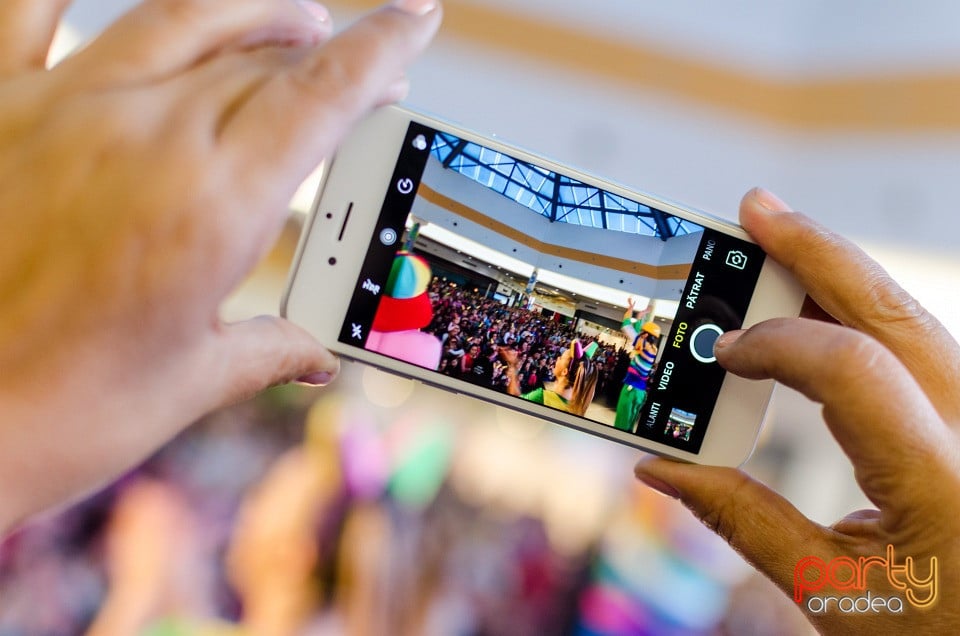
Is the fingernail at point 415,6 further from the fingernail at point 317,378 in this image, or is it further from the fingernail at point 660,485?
→ the fingernail at point 660,485

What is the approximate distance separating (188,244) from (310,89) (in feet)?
0.34

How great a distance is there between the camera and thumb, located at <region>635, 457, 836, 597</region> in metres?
0.48

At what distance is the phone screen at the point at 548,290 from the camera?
0.53 meters

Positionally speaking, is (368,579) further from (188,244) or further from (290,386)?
(188,244)

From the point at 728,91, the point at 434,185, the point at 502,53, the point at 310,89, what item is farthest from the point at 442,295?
the point at 728,91

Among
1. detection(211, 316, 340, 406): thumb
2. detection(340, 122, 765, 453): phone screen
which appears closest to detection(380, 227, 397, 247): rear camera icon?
detection(340, 122, 765, 453): phone screen

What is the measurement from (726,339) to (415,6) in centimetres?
34

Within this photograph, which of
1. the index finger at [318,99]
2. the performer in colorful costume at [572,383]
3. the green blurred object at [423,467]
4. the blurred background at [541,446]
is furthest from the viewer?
the green blurred object at [423,467]

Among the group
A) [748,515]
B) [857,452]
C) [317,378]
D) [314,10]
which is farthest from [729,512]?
[314,10]

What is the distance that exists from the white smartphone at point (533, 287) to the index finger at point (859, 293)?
0.02 m

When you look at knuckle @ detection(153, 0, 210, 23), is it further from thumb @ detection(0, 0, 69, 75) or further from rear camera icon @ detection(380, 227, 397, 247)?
rear camera icon @ detection(380, 227, 397, 247)

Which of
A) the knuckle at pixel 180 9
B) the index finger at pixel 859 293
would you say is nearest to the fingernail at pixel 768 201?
the index finger at pixel 859 293

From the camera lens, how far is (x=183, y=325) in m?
0.32

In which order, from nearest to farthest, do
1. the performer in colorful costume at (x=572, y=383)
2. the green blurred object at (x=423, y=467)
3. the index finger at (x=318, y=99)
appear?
the index finger at (x=318, y=99)
the performer in colorful costume at (x=572, y=383)
the green blurred object at (x=423, y=467)
